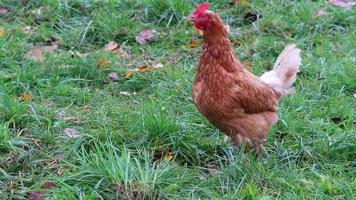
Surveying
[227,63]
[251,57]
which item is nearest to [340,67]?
[251,57]

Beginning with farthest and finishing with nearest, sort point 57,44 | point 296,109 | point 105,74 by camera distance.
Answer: point 57,44 < point 105,74 < point 296,109

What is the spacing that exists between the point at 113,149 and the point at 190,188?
0.48 meters

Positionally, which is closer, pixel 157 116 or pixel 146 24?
pixel 157 116

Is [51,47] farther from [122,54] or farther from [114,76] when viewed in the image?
[114,76]

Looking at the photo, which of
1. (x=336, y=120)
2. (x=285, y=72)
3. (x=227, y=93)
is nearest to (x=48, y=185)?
(x=227, y=93)

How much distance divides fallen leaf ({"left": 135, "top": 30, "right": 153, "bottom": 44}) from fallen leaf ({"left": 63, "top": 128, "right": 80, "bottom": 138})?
1.63 m

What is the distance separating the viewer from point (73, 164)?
4.15m

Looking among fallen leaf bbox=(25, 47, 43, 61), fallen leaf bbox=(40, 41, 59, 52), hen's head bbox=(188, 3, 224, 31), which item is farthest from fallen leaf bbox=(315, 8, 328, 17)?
hen's head bbox=(188, 3, 224, 31)

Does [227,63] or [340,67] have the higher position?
[227,63]

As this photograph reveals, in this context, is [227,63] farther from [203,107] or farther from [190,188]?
[190,188]

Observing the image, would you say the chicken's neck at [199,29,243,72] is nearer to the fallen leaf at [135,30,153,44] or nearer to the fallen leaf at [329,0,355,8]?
the fallen leaf at [135,30,153,44]

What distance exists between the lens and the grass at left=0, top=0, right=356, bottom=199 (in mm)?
3969

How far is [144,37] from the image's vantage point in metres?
6.14

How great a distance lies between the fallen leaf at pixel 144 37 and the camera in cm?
611
